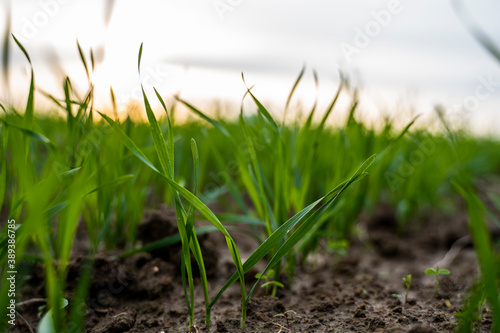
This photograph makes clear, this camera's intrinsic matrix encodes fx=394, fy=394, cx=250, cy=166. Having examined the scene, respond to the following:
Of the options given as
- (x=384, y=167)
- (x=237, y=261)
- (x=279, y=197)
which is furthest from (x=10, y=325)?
(x=384, y=167)

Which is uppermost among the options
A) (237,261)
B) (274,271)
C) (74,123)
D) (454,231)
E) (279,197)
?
(74,123)

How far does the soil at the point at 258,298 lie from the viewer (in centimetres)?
101

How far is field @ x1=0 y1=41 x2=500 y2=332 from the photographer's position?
883 millimetres

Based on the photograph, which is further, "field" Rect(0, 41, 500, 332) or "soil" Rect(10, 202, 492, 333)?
"soil" Rect(10, 202, 492, 333)

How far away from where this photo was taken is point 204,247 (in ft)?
4.61

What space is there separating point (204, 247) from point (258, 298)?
0.34 meters

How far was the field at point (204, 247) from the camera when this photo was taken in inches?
34.8

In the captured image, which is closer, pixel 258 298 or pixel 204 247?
pixel 258 298

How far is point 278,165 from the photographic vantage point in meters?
1.23

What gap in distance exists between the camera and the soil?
1014 mm

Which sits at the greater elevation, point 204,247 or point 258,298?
point 204,247

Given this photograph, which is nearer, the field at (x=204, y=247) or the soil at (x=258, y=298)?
the field at (x=204, y=247)

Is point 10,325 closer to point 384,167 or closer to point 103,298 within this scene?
point 103,298

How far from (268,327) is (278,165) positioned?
48 cm
